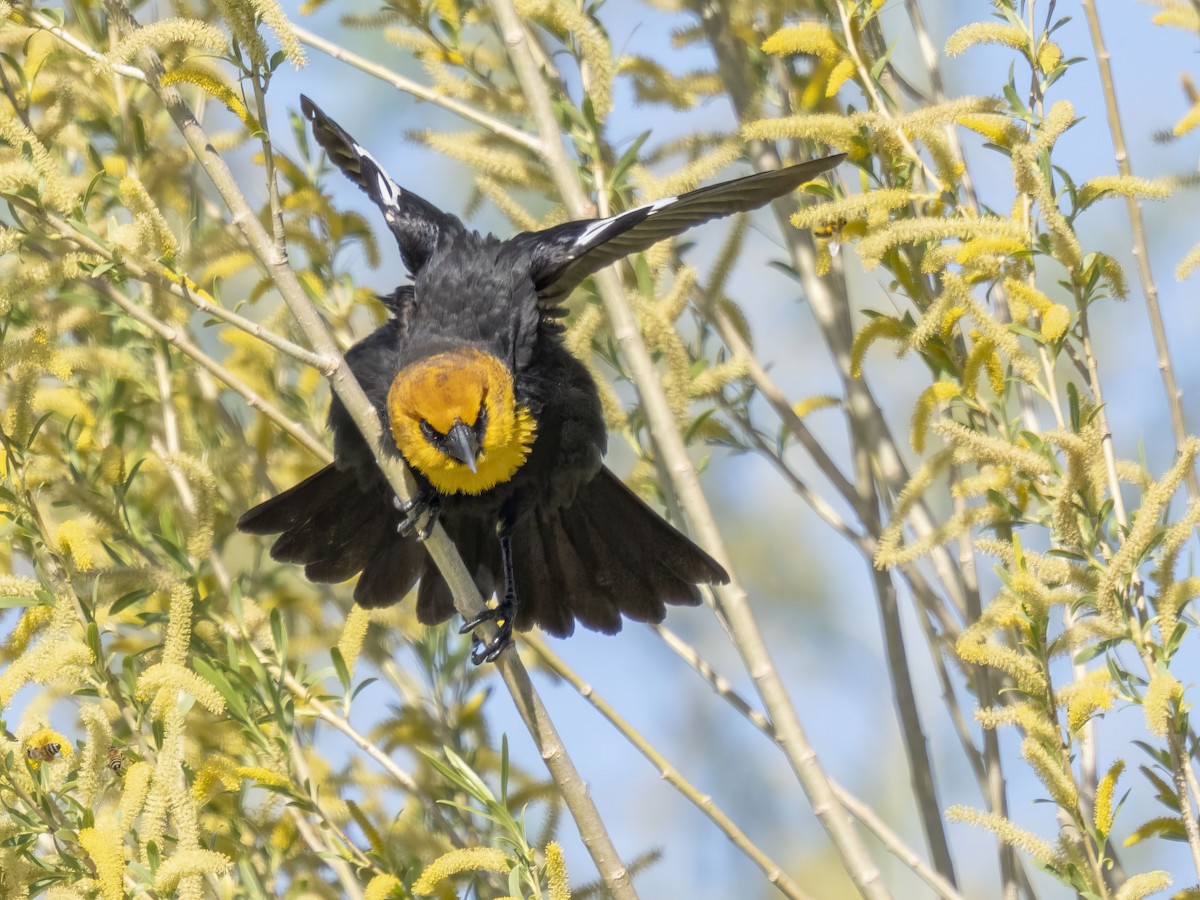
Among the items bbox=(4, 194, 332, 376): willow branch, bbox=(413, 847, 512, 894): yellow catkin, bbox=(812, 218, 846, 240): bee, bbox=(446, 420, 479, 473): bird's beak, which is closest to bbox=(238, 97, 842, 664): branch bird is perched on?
bbox=(446, 420, 479, 473): bird's beak

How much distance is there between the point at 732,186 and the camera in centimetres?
288

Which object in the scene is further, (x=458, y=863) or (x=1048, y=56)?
(x=1048, y=56)

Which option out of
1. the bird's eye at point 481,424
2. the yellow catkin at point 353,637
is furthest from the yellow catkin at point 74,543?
the bird's eye at point 481,424

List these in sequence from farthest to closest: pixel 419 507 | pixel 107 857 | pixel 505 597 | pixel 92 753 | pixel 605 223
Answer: pixel 505 597
pixel 419 507
pixel 605 223
pixel 92 753
pixel 107 857

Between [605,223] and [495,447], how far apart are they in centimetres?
58

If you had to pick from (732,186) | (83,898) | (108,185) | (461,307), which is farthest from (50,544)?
(732,186)

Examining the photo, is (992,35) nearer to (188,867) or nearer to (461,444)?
(461,444)

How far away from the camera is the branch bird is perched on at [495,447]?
3.01m

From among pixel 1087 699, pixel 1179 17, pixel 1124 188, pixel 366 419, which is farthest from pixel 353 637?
pixel 1179 17

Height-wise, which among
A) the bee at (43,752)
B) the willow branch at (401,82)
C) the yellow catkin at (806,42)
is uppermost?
the willow branch at (401,82)

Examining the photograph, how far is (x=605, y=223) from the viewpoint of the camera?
115 inches

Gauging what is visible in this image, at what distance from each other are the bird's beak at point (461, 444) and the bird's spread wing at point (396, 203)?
80 centimetres

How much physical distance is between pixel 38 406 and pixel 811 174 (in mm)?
1637

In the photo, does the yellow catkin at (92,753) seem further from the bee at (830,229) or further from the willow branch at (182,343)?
the bee at (830,229)
